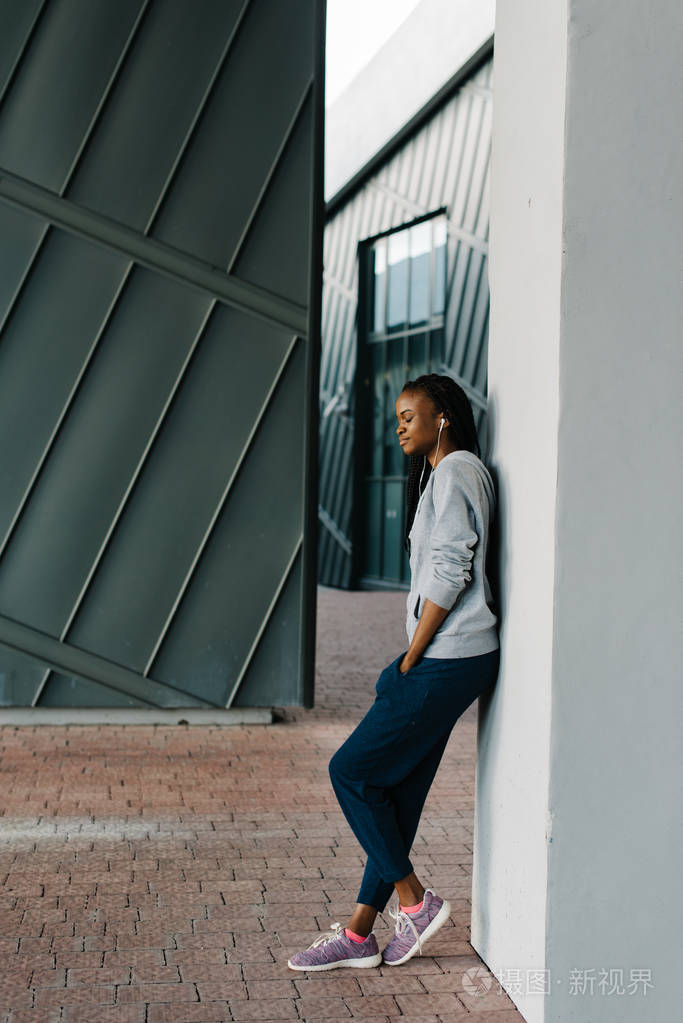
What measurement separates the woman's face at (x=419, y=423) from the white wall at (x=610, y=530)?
590mm

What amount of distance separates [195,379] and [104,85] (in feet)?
7.12

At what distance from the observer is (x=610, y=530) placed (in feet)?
11.3

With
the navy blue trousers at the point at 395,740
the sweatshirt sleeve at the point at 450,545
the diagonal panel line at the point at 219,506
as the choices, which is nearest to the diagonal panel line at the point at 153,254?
the diagonal panel line at the point at 219,506

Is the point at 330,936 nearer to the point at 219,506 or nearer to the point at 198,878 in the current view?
the point at 198,878

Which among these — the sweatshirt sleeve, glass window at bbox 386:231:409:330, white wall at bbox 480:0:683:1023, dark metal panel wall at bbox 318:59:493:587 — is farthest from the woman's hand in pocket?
glass window at bbox 386:231:409:330

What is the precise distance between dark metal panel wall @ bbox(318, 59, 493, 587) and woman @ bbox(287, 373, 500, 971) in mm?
12525

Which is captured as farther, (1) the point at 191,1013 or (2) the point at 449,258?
(2) the point at 449,258

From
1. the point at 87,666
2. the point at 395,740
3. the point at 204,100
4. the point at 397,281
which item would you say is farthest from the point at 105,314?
the point at 397,281

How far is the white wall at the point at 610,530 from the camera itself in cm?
343

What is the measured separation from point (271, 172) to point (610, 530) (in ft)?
18.5

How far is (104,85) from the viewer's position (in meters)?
8.09

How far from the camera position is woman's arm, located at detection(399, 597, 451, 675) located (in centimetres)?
378

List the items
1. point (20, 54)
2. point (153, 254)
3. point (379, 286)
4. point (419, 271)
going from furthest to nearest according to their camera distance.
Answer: point (379, 286), point (419, 271), point (153, 254), point (20, 54)

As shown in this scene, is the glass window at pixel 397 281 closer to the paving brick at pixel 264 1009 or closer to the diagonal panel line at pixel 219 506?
the diagonal panel line at pixel 219 506
